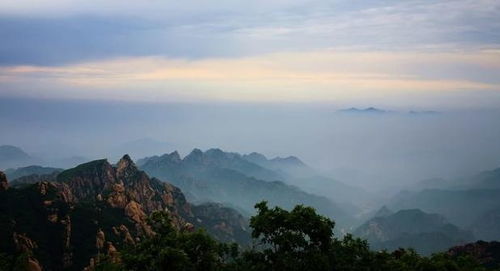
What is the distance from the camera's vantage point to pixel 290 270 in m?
52.0

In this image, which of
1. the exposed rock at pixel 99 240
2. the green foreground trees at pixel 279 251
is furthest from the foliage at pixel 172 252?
the exposed rock at pixel 99 240

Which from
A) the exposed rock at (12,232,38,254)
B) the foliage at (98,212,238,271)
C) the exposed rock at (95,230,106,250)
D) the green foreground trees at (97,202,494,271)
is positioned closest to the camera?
the foliage at (98,212,238,271)

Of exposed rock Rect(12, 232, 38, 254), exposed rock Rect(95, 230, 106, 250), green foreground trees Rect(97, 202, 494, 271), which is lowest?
exposed rock Rect(95, 230, 106, 250)

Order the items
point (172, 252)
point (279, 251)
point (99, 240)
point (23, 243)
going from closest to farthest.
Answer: point (172, 252) → point (279, 251) → point (23, 243) → point (99, 240)

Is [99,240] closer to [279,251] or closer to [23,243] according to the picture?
[23,243]

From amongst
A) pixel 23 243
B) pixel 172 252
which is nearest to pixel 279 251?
pixel 172 252

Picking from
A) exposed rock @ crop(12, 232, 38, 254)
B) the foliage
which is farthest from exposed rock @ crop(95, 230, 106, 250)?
the foliage

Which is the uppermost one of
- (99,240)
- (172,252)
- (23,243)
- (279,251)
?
(172,252)

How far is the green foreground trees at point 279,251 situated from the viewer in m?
51.3

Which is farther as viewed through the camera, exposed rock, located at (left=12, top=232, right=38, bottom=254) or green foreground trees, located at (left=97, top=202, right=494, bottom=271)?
exposed rock, located at (left=12, top=232, right=38, bottom=254)

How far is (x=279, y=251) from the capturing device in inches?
2143

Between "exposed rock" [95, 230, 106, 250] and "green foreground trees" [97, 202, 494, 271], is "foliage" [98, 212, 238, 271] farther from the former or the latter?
"exposed rock" [95, 230, 106, 250]

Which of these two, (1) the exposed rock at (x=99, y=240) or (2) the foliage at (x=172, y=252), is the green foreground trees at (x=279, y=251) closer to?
(2) the foliage at (x=172, y=252)

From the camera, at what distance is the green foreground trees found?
51281 mm
